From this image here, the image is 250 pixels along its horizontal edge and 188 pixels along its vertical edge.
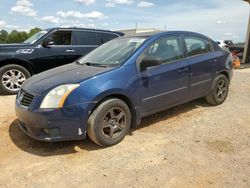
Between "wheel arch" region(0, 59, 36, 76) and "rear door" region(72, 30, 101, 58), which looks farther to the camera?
"rear door" region(72, 30, 101, 58)

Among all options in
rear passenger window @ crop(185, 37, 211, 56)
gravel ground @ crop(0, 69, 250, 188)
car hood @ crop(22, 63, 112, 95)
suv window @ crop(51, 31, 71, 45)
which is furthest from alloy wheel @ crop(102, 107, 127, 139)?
suv window @ crop(51, 31, 71, 45)

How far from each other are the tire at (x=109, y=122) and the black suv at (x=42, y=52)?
4024mm

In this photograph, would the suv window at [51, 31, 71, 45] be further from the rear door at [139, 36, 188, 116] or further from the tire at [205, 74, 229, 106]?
the tire at [205, 74, 229, 106]

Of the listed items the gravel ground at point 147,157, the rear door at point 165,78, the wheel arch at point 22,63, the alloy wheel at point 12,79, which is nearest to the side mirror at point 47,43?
the wheel arch at point 22,63

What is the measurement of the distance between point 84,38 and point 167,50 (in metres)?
4.07

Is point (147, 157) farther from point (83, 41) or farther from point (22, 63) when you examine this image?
point (83, 41)

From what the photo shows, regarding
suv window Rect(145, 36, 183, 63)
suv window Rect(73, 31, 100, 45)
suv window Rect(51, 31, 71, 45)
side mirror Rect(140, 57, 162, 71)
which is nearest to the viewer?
side mirror Rect(140, 57, 162, 71)

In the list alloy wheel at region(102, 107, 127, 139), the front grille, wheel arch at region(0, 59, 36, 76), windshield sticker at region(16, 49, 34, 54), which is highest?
windshield sticker at region(16, 49, 34, 54)

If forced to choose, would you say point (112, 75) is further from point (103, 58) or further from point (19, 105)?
point (19, 105)

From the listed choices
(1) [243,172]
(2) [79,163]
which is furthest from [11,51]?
(1) [243,172]

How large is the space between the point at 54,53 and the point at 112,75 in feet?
13.5

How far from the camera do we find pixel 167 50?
4.88 metres

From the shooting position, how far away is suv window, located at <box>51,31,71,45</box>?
7.95 m

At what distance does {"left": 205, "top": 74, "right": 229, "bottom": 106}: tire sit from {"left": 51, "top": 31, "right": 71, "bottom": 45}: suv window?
428 centimetres
